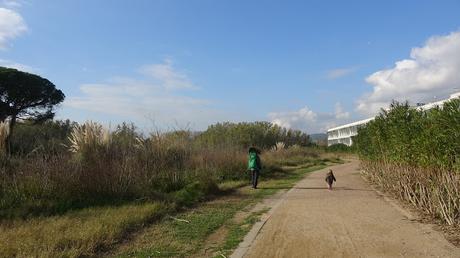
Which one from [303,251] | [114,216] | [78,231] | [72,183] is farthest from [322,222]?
[72,183]

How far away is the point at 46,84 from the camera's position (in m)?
41.7

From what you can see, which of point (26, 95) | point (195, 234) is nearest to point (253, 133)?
point (26, 95)

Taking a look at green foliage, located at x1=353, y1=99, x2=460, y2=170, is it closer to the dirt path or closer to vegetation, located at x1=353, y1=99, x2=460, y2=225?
vegetation, located at x1=353, y1=99, x2=460, y2=225

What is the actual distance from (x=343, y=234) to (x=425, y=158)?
3.29 meters

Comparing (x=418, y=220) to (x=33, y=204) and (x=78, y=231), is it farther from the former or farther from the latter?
(x=33, y=204)

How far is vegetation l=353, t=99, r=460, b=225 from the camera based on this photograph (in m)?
9.55

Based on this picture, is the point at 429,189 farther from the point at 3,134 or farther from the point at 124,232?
the point at 3,134

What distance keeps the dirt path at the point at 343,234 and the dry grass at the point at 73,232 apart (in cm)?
240

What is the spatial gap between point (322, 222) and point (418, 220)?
7.09 feet

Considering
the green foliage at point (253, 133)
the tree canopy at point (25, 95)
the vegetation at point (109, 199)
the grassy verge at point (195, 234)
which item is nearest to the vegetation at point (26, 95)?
the tree canopy at point (25, 95)

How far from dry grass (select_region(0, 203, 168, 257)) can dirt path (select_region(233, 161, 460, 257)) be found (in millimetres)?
2396

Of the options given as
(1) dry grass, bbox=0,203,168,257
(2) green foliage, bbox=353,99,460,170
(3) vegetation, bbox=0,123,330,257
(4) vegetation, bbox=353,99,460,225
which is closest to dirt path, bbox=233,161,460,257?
(4) vegetation, bbox=353,99,460,225

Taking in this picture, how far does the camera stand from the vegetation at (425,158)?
9547 mm

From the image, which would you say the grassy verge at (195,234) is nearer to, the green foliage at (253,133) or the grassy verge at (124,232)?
the grassy verge at (124,232)
